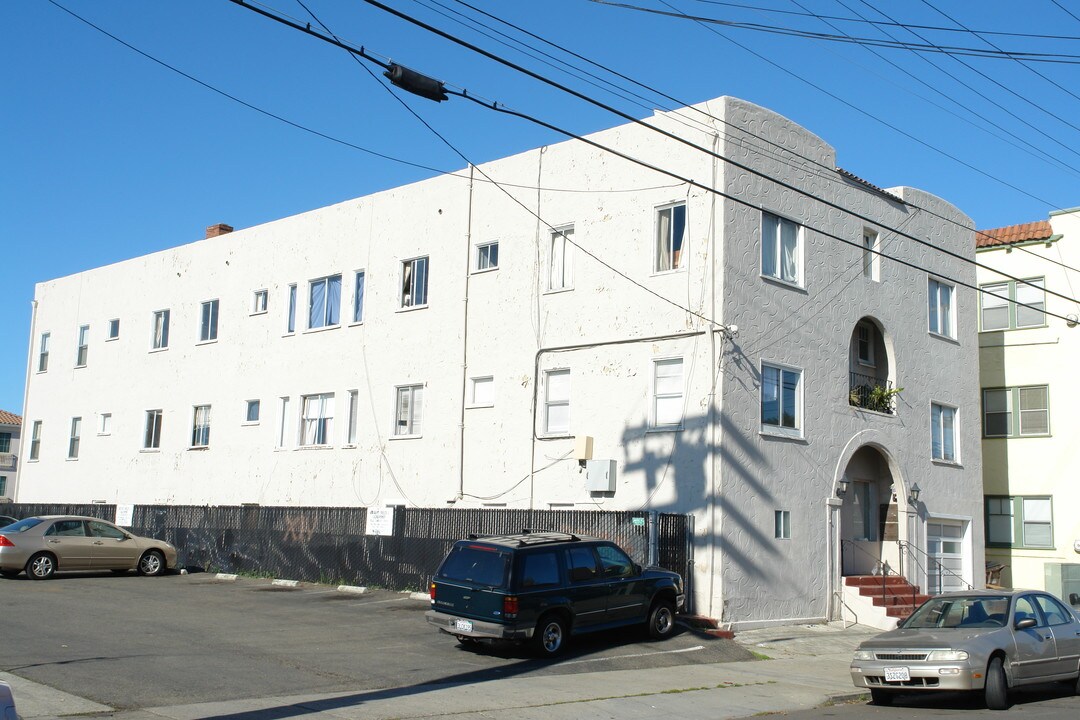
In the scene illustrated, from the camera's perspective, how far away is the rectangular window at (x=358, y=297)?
2775 centimetres

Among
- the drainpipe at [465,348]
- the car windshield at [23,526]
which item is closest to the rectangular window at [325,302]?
the drainpipe at [465,348]

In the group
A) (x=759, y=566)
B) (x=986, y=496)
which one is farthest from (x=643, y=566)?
(x=986, y=496)

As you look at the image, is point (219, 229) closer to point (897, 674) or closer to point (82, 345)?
point (82, 345)

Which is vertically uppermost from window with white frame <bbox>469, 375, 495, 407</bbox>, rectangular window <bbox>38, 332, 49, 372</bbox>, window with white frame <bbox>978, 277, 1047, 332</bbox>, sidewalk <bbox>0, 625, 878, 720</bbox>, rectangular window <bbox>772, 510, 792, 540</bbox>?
window with white frame <bbox>978, 277, 1047, 332</bbox>

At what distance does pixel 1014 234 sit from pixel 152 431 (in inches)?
1024

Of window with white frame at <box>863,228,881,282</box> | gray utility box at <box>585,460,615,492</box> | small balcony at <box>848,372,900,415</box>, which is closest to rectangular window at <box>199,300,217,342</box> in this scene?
gray utility box at <box>585,460,615,492</box>

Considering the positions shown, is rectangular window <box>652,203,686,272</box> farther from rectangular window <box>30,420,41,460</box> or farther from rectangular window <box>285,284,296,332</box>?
rectangular window <box>30,420,41,460</box>

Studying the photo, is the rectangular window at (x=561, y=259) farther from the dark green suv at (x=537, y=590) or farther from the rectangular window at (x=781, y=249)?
the dark green suv at (x=537, y=590)

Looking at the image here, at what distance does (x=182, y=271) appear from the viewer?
33219mm

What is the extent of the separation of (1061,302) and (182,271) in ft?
82.6

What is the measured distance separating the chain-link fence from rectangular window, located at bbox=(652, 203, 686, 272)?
16.4 feet

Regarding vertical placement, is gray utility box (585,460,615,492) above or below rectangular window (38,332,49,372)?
below

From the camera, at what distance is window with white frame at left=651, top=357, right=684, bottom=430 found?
2102 centimetres

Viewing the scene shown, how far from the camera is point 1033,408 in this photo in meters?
30.7
